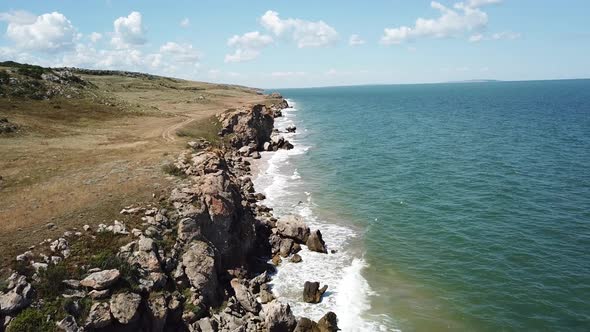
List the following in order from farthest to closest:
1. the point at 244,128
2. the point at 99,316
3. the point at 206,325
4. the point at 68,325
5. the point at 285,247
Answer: the point at 244,128 → the point at 285,247 → the point at 206,325 → the point at 99,316 → the point at 68,325

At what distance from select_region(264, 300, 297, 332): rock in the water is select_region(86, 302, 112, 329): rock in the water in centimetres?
944

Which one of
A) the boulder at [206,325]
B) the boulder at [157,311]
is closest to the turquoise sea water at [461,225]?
the boulder at [206,325]

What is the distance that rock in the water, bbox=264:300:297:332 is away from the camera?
2617cm

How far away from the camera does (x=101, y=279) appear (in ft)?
77.8

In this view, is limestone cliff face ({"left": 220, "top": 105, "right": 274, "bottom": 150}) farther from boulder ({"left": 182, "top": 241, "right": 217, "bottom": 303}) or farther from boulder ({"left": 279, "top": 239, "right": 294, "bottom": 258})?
boulder ({"left": 182, "top": 241, "right": 217, "bottom": 303})

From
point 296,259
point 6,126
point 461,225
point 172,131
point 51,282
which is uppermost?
point 6,126

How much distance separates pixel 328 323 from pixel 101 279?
14270 mm

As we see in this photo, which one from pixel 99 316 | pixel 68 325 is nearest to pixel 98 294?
pixel 99 316

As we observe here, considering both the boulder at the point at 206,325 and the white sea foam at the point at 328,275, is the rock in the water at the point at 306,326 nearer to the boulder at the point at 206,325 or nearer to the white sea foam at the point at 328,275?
the white sea foam at the point at 328,275

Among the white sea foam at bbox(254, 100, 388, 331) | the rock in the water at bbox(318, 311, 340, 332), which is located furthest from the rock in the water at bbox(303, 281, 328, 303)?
the rock in the water at bbox(318, 311, 340, 332)

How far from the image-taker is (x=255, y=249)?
38.0 metres

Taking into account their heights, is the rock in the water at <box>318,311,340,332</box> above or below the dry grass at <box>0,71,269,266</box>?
below

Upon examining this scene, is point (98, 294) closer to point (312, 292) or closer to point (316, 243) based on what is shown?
point (312, 292)

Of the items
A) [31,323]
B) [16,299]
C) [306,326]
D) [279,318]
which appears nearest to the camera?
[31,323]
